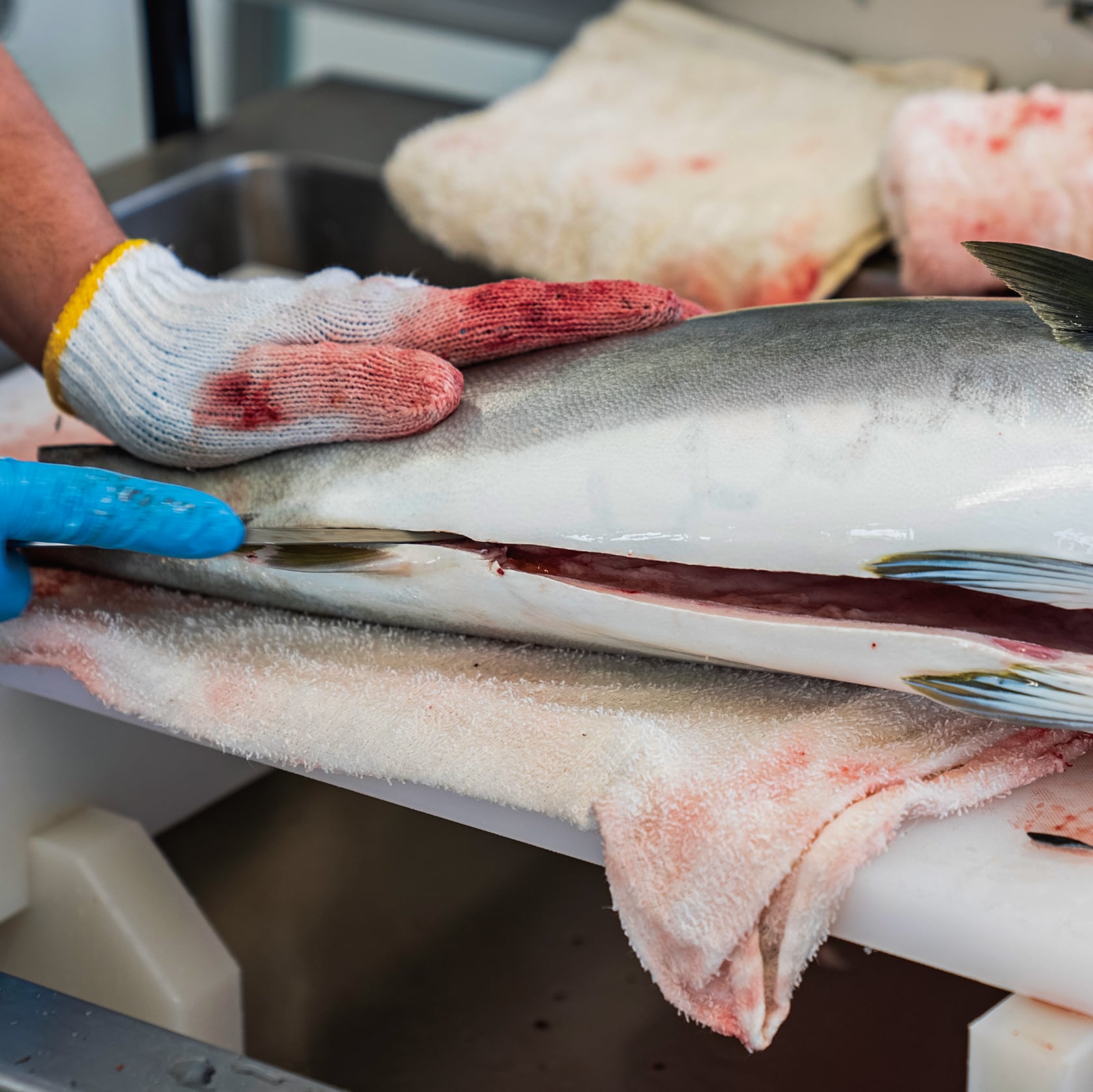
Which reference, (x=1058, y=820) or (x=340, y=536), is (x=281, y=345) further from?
(x=1058, y=820)

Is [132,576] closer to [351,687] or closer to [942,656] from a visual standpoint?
[351,687]

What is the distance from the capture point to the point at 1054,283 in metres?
0.77

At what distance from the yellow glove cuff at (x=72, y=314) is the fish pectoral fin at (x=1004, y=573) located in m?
0.66

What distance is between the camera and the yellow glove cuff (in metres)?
1.00

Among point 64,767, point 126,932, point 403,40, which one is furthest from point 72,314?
point 403,40

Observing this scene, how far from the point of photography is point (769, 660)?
817 millimetres

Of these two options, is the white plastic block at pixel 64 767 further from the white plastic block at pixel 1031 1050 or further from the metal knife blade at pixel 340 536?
the white plastic block at pixel 1031 1050

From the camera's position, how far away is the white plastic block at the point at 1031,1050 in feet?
2.16

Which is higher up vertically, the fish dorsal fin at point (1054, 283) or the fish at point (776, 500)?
the fish dorsal fin at point (1054, 283)

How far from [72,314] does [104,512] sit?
0.22 meters

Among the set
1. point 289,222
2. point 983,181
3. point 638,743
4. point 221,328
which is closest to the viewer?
point 638,743

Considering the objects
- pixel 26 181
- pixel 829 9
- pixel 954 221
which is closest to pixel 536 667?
pixel 26 181

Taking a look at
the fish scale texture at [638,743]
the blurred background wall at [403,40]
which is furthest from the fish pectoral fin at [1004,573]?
the blurred background wall at [403,40]

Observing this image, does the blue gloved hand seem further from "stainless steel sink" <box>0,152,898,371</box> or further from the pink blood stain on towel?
"stainless steel sink" <box>0,152,898,371</box>
